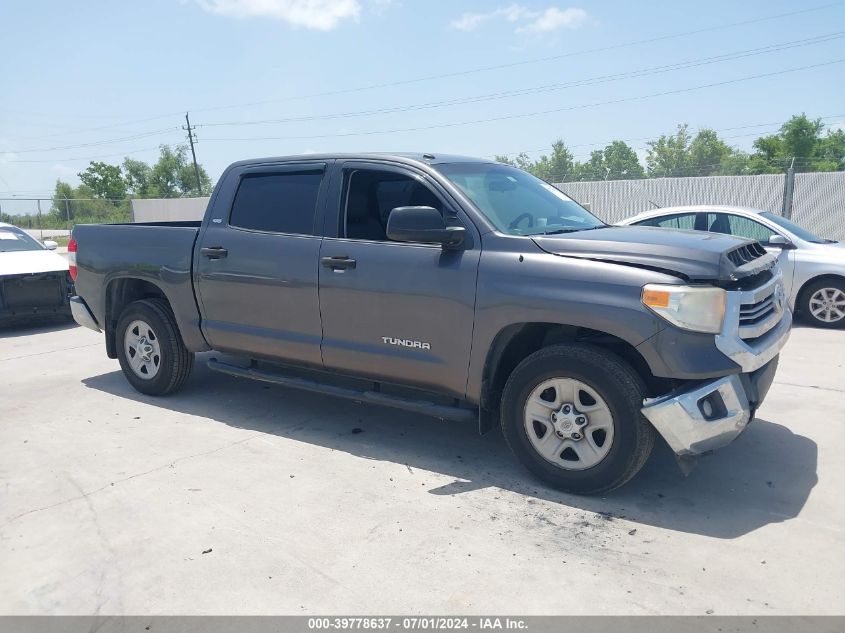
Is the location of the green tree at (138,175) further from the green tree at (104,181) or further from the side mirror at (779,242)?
the side mirror at (779,242)

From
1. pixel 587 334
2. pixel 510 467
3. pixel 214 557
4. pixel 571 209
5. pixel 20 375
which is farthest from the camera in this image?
pixel 20 375

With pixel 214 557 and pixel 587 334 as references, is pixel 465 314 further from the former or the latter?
pixel 214 557

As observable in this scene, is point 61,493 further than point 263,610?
Yes

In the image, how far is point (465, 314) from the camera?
434 cm

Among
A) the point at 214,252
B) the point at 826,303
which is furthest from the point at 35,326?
the point at 826,303

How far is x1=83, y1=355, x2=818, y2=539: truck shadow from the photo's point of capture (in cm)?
395

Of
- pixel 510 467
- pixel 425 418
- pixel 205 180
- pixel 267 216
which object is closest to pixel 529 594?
pixel 510 467

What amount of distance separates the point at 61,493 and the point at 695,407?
368 centimetres

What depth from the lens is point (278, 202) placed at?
17.7 feet

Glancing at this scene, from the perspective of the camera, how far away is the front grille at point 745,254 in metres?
4.02

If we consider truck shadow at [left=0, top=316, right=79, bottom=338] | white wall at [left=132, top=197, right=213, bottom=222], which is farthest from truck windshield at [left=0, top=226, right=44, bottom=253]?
white wall at [left=132, top=197, right=213, bottom=222]

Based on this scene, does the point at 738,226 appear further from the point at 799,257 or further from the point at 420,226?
the point at 420,226

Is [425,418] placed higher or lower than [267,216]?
lower

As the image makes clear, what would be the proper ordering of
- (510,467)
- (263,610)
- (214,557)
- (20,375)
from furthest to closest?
(20,375), (510,467), (214,557), (263,610)
